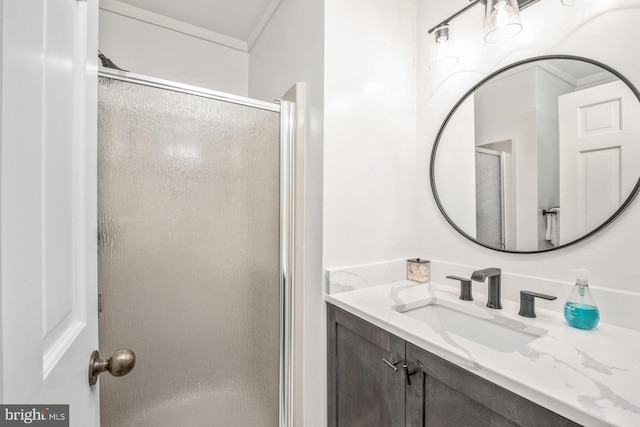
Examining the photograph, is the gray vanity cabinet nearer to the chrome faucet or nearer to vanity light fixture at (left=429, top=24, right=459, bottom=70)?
the chrome faucet

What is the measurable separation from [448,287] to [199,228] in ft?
3.74

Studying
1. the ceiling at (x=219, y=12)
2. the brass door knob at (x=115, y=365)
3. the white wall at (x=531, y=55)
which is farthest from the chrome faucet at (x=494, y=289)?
the ceiling at (x=219, y=12)

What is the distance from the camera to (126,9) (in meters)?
1.70

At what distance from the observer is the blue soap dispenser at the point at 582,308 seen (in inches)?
33.2

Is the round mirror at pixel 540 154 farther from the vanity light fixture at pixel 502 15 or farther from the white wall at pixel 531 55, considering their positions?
the vanity light fixture at pixel 502 15

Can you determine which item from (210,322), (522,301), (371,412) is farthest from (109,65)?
(522,301)

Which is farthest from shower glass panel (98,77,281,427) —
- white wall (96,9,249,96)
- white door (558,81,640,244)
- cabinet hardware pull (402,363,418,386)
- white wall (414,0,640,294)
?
white door (558,81,640,244)

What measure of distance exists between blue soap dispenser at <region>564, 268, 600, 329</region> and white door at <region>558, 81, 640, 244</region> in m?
0.18

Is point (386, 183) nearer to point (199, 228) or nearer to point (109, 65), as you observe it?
point (199, 228)

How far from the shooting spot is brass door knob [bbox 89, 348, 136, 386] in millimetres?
539

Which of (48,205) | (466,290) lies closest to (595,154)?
(466,290)

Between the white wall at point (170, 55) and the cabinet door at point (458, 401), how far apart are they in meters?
2.08

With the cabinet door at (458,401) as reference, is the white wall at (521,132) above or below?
above

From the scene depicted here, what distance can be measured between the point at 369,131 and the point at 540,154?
26.6 inches
